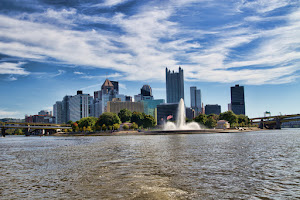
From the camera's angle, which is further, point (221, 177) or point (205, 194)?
point (221, 177)

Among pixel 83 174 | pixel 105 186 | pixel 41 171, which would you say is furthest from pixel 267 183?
pixel 41 171

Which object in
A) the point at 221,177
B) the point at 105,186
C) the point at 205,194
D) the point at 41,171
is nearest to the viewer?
the point at 205,194

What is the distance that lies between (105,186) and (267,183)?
1199cm

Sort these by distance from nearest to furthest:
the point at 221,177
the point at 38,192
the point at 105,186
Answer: the point at 38,192
the point at 105,186
the point at 221,177

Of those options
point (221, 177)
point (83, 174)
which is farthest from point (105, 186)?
point (221, 177)

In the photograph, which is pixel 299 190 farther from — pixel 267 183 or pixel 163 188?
pixel 163 188

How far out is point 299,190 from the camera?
16.6 meters

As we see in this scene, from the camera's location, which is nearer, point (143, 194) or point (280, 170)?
point (143, 194)

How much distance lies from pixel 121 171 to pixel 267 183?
43.0 feet

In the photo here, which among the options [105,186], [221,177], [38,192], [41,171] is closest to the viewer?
[38,192]

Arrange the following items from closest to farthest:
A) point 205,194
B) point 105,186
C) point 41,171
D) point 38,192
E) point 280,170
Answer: point 205,194 → point 38,192 → point 105,186 → point 280,170 → point 41,171

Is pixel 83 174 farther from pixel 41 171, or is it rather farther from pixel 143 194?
pixel 143 194

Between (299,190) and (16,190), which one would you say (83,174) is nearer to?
(16,190)

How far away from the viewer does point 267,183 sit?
61.4 ft
